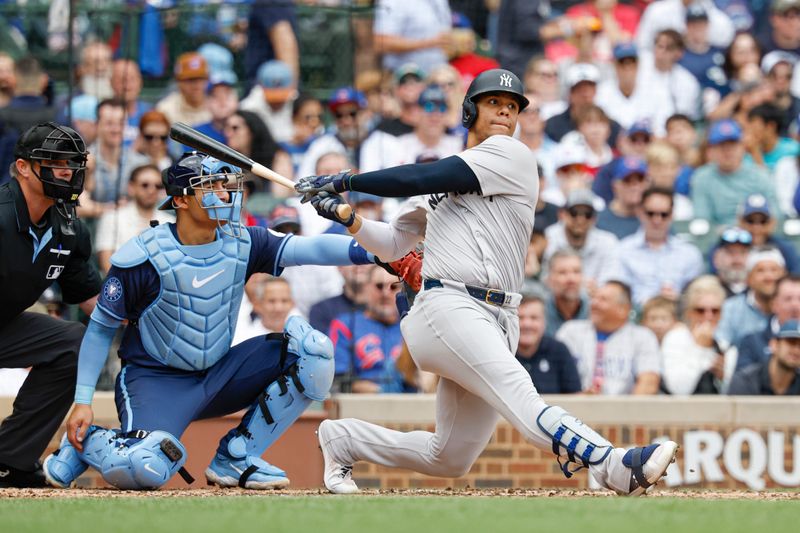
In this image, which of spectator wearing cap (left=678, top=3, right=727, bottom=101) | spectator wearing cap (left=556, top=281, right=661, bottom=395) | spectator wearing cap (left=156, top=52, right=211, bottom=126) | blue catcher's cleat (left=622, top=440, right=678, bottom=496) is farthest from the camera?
spectator wearing cap (left=678, top=3, right=727, bottom=101)

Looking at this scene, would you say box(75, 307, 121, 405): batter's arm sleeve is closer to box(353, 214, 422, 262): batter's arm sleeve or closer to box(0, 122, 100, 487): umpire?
box(0, 122, 100, 487): umpire

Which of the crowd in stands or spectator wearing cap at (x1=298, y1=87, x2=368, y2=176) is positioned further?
spectator wearing cap at (x1=298, y1=87, x2=368, y2=176)

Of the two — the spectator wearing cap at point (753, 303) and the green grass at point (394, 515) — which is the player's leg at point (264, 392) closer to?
the green grass at point (394, 515)

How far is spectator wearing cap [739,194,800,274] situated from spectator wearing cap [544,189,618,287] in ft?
3.37

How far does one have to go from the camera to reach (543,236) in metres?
9.87

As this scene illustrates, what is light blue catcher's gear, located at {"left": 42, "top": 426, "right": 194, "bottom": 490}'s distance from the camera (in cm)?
611

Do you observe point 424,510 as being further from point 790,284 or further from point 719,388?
point 790,284

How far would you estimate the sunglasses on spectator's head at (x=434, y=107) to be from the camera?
10.3 m

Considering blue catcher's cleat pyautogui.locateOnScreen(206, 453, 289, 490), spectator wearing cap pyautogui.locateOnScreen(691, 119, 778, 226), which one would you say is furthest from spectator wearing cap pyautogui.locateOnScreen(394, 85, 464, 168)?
blue catcher's cleat pyautogui.locateOnScreen(206, 453, 289, 490)

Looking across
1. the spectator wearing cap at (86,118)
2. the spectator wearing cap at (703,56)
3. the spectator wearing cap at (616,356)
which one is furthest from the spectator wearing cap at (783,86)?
the spectator wearing cap at (86,118)

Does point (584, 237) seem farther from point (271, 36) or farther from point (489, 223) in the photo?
point (489, 223)

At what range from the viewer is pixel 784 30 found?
467 inches

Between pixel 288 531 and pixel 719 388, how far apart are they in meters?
5.40

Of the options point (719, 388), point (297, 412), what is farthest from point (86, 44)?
point (719, 388)
